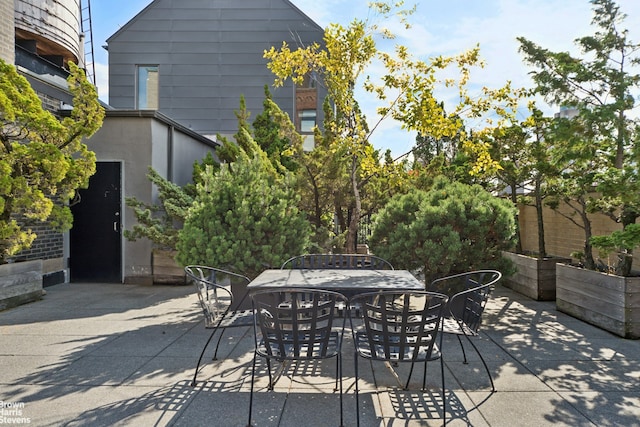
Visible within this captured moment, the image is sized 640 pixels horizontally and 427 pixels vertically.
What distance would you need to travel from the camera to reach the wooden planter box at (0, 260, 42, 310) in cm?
606

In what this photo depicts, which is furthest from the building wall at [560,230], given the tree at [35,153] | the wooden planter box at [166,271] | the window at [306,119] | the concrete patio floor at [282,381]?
the window at [306,119]

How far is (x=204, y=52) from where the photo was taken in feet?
51.7

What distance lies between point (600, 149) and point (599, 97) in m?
0.67

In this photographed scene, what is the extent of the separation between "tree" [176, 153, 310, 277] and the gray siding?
10394 mm

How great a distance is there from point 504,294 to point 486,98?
320 cm

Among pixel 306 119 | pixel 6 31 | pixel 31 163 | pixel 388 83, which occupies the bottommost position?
pixel 31 163

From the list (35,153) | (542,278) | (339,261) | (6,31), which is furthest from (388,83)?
(6,31)

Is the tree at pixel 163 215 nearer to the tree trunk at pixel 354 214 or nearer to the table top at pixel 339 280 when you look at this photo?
the tree trunk at pixel 354 214

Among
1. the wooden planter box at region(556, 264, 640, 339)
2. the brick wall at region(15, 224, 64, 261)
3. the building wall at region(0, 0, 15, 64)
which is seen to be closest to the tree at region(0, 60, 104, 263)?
the brick wall at region(15, 224, 64, 261)

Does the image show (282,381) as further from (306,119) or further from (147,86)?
(147,86)

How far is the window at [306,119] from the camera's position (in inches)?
603

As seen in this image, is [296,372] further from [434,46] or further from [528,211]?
[528,211]

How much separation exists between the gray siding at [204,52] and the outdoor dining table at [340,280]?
12114 mm

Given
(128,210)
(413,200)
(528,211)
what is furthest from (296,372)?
(528,211)
